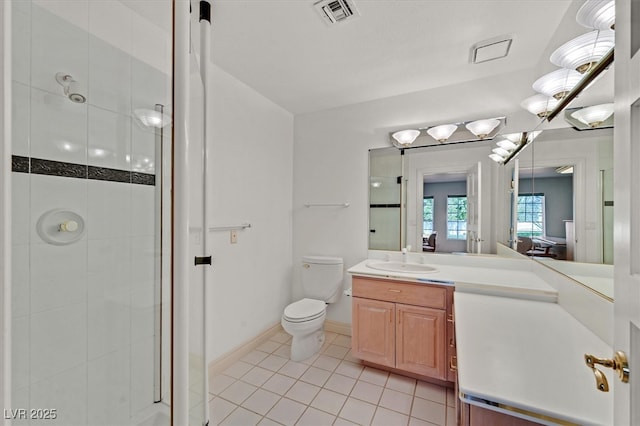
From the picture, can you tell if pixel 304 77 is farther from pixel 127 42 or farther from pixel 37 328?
pixel 37 328

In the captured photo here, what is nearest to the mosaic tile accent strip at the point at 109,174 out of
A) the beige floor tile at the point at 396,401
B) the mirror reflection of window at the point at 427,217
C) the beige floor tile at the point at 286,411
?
the beige floor tile at the point at 286,411

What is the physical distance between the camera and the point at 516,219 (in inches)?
76.0

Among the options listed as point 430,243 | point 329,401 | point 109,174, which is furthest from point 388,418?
point 109,174

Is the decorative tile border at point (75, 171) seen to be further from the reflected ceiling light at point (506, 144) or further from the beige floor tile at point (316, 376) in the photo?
the reflected ceiling light at point (506, 144)

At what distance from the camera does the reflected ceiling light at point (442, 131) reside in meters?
2.40

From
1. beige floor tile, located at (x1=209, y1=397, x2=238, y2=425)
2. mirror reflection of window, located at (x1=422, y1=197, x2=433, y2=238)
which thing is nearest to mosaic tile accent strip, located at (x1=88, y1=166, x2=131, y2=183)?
beige floor tile, located at (x1=209, y1=397, x2=238, y2=425)

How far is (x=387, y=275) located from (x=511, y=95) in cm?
178

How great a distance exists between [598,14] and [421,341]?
197 centimetres

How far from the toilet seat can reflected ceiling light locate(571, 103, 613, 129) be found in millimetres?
2097

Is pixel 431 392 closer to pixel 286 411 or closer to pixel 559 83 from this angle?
pixel 286 411

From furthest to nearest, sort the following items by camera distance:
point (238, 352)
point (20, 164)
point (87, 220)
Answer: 1. point (238, 352)
2. point (87, 220)
3. point (20, 164)

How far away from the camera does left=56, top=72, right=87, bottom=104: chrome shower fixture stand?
1158 mm

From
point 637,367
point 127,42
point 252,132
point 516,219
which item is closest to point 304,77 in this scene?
point 252,132

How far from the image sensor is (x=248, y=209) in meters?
2.50
